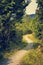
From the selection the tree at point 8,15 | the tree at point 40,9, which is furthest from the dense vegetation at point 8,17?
the tree at point 40,9

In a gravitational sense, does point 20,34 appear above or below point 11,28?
above

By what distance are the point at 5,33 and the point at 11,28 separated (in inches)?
72.1

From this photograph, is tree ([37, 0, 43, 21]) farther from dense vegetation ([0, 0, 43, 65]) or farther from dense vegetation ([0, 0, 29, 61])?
dense vegetation ([0, 0, 29, 61])

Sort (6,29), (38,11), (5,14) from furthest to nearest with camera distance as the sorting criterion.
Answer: (38,11)
(6,29)
(5,14)

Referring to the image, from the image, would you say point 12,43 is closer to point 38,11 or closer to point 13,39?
point 13,39

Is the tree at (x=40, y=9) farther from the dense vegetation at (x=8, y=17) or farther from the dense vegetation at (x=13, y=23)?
the dense vegetation at (x=8, y=17)

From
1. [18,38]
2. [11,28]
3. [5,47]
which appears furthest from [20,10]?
[18,38]

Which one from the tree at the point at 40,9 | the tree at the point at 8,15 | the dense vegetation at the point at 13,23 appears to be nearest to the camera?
the dense vegetation at the point at 13,23

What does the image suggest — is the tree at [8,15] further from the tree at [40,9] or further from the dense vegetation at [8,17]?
the tree at [40,9]

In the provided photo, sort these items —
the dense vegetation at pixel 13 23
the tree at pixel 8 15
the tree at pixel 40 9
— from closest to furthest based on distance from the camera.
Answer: the dense vegetation at pixel 13 23 < the tree at pixel 8 15 < the tree at pixel 40 9

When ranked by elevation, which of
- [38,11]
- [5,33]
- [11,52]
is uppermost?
[38,11]

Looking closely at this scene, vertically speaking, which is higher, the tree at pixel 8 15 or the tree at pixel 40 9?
the tree at pixel 40 9

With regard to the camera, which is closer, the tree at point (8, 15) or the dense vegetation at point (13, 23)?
the dense vegetation at point (13, 23)

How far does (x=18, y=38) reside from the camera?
→ 154 feet
